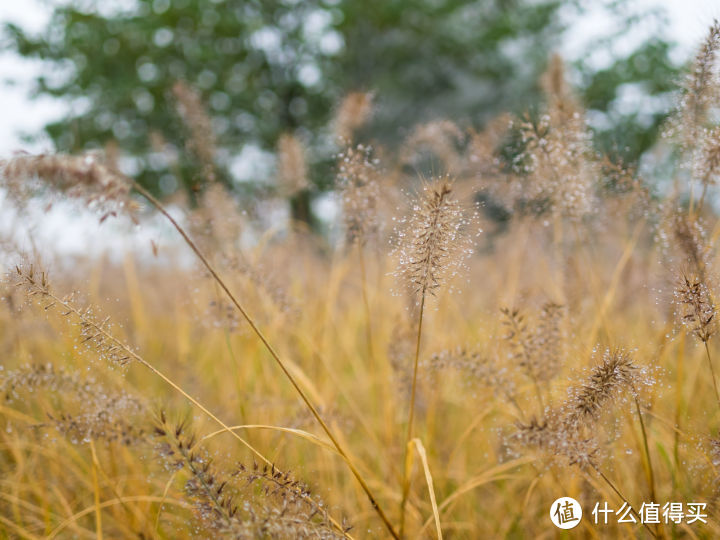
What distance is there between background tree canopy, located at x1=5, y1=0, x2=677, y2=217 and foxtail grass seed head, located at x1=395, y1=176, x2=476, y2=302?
7.34 m

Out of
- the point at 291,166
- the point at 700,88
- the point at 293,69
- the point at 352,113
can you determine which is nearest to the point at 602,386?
the point at 700,88

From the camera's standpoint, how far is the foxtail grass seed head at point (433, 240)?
80 centimetres

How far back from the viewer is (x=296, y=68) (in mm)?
9297

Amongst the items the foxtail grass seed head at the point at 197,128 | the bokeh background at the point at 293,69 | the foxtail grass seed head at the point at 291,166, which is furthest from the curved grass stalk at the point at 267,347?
the bokeh background at the point at 293,69

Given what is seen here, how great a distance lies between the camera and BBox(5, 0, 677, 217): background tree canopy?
7.99m

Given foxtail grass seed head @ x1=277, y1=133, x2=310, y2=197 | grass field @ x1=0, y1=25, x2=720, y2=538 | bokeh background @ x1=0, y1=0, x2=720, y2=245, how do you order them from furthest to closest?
bokeh background @ x1=0, y1=0, x2=720, y2=245 < foxtail grass seed head @ x1=277, y1=133, x2=310, y2=197 < grass field @ x1=0, y1=25, x2=720, y2=538

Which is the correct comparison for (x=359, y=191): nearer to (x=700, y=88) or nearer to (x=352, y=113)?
(x=352, y=113)

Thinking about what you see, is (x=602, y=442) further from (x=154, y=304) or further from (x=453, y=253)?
(x=154, y=304)

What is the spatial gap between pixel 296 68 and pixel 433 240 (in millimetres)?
9259

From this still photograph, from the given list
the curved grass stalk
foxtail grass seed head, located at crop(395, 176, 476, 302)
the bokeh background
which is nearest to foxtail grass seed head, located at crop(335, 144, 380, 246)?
foxtail grass seed head, located at crop(395, 176, 476, 302)

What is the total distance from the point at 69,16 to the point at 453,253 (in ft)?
28.0

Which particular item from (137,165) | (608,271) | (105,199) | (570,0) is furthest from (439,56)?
(105,199)

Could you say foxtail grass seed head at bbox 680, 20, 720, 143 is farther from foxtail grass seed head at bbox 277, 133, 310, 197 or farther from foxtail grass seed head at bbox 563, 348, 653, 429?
foxtail grass seed head at bbox 277, 133, 310, 197

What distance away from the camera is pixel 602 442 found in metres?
0.94
